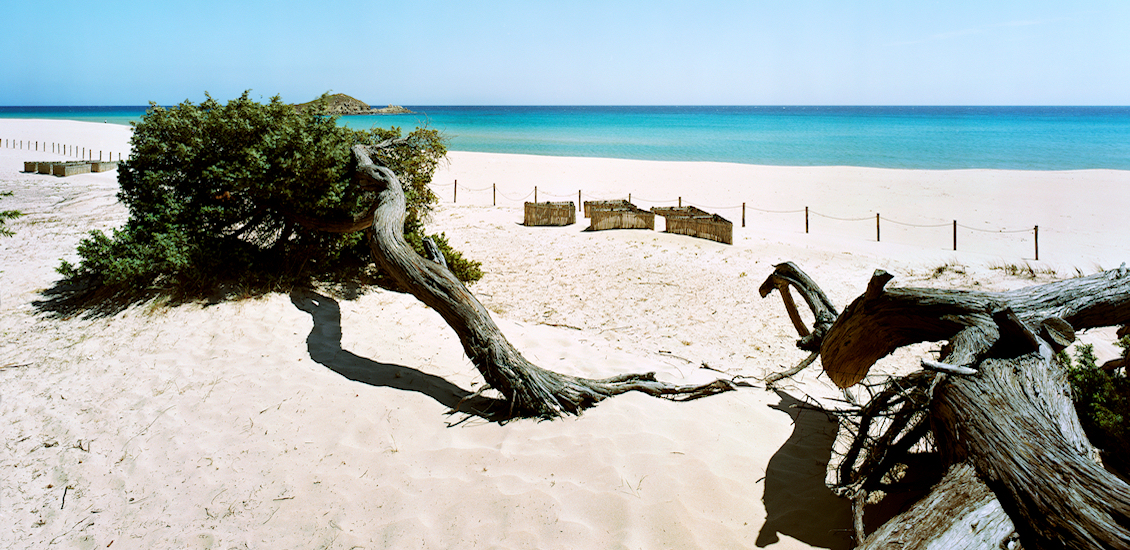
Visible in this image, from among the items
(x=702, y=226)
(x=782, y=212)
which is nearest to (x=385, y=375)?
(x=702, y=226)

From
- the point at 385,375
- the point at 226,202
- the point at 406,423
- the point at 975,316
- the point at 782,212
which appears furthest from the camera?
the point at 782,212

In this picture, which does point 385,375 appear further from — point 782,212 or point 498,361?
point 782,212

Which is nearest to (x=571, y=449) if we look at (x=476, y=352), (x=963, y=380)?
(x=476, y=352)

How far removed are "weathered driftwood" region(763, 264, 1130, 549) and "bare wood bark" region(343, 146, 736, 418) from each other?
6.26ft

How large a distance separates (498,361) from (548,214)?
11.8 metres

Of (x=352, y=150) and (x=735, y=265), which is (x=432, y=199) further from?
(x=735, y=265)

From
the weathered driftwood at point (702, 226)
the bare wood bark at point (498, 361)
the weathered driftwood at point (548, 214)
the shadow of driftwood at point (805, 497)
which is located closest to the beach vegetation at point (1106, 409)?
the shadow of driftwood at point (805, 497)

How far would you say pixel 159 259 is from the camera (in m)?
7.96

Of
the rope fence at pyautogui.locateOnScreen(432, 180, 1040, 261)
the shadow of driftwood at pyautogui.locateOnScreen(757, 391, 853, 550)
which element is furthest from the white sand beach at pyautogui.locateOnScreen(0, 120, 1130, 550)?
the rope fence at pyautogui.locateOnScreen(432, 180, 1040, 261)

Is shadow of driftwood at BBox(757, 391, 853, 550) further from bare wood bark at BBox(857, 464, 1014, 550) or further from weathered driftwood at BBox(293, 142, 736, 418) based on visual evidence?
weathered driftwood at BBox(293, 142, 736, 418)

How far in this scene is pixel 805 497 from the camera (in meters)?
4.14

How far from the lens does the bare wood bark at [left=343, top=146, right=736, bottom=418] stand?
542 cm

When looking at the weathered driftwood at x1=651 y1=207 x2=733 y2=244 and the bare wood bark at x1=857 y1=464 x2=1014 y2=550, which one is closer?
the bare wood bark at x1=857 y1=464 x2=1014 y2=550

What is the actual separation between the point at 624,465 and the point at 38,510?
4.18 m
